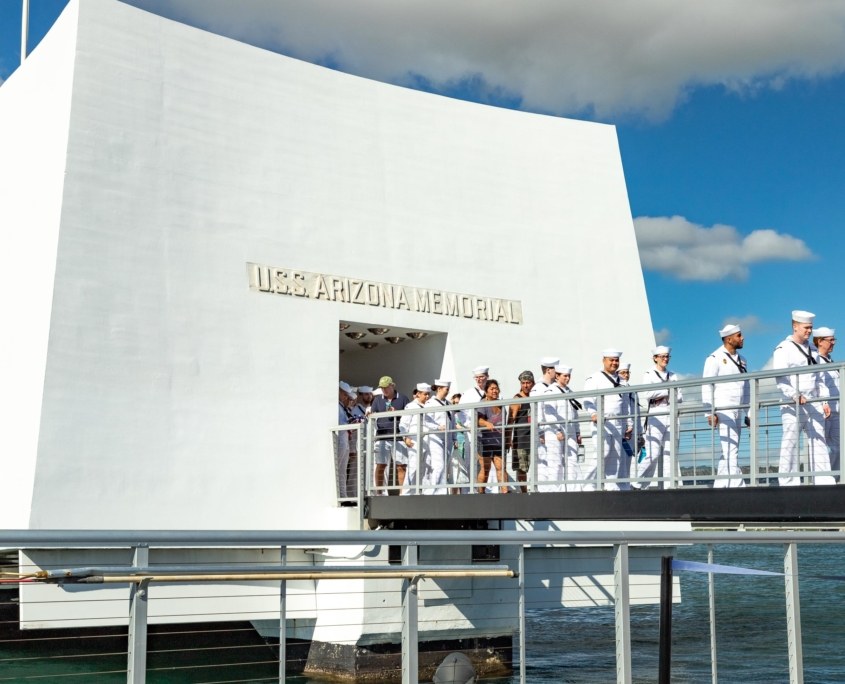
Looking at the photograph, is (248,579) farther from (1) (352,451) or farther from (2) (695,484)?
(1) (352,451)

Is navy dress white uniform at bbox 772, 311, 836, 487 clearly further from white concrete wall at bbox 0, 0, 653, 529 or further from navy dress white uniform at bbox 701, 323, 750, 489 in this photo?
white concrete wall at bbox 0, 0, 653, 529

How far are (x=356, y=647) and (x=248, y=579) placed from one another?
1025cm

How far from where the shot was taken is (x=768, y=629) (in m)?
7.22

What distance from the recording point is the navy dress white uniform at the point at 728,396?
11672mm

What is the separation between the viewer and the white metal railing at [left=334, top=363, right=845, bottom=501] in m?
10.9

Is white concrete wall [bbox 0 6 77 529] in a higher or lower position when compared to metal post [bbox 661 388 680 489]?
higher

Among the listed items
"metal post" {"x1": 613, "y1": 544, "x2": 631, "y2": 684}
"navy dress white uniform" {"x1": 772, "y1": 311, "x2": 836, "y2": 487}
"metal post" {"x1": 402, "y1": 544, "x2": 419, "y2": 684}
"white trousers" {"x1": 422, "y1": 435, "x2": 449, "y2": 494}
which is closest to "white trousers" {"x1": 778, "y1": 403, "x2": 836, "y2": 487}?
"navy dress white uniform" {"x1": 772, "y1": 311, "x2": 836, "y2": 487}

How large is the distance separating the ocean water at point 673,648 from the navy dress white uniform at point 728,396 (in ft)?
3.50

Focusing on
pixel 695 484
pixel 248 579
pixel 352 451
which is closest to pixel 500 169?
pixel 352 451

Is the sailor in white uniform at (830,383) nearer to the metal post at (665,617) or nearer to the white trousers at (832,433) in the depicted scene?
the white trousers at (832,433)

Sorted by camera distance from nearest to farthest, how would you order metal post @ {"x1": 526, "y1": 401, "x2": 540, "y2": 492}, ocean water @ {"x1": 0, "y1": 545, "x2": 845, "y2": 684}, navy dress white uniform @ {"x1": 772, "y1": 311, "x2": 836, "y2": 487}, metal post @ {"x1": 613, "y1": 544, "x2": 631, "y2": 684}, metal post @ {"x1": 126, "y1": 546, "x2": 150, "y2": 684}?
1. metal post @ {"x1": 126, "y1": 546, "x2": 150, "y2": 684}
2. metal post @ {"x1": 613, "y1": 544, "x2": 631, "y2": 684}
3. ocean water @ {"x1": 0, "y1": 545, "x2": 845, "y2": 684}
4. navy dress white uniform @ {"x1": 772, "y1": 311, "x2": 836, "y2": 487}
5. metal post @ {"x1": 526, "y1": 401, "x2": 540, "y2": 492}

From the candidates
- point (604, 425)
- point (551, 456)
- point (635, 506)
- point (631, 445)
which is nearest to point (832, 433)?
point (635, 506)

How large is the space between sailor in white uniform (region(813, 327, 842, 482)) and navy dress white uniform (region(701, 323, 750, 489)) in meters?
0.83

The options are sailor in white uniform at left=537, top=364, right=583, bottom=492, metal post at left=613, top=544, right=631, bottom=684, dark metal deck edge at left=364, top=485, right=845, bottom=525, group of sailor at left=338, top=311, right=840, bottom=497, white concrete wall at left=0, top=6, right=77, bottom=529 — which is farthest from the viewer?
white concrete wall at left=0, top=6, right=77, bottom=529
